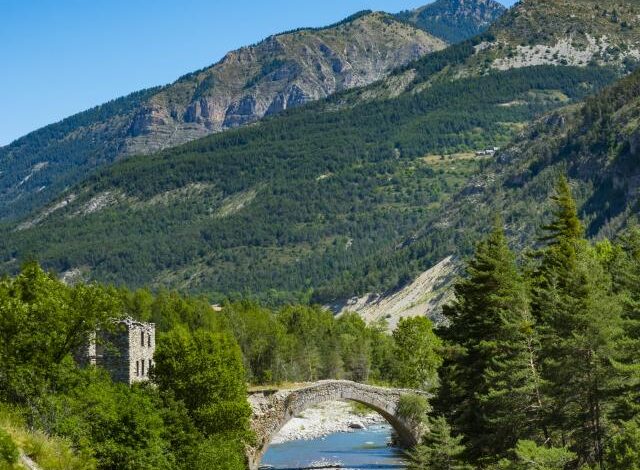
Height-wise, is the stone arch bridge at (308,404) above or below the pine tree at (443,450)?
above

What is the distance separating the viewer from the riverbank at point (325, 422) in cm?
14000

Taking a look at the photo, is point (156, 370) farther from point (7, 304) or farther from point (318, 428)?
point (318, 428)

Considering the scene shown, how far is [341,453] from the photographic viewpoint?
386 ft

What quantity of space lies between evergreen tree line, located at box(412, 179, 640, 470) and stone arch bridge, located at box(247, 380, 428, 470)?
2180 centimetres

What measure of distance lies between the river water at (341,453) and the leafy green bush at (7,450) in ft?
221

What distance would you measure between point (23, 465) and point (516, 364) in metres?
26.1

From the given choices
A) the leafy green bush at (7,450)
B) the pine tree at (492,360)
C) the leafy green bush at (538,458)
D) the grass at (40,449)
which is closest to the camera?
the leafy green bush at (7,450)

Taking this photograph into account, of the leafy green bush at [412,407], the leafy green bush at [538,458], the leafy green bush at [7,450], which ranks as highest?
the leafy green bush at [412,407]

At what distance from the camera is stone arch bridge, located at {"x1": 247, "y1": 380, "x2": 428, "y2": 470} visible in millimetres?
87312

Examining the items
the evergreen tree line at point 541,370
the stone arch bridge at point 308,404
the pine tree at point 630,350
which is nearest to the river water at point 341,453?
the stone arch bridge at point 308,404

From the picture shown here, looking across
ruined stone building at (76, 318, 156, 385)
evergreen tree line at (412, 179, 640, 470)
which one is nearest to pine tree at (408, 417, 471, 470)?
evergreen tree line at (412, 179, 640, 470)

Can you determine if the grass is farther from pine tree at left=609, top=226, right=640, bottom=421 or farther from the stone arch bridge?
the stone arch bridge

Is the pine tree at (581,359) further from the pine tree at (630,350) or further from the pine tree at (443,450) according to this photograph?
the pine tree at (443,450)

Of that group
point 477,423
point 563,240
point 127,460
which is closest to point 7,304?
point 127,460
